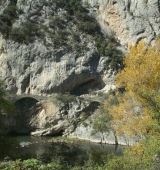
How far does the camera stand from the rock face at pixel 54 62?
135ft

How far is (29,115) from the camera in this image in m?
41.9

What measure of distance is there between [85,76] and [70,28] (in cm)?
1008

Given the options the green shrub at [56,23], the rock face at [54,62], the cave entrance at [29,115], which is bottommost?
the cave entrance at [29,115]

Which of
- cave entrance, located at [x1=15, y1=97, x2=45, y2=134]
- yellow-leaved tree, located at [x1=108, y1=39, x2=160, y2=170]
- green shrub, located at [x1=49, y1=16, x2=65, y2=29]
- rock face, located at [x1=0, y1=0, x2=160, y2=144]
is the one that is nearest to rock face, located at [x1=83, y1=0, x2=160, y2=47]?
rock face, located at [x1=0, y1=0, x2=160, y2=144]

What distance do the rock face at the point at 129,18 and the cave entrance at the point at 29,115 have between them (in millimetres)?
19310

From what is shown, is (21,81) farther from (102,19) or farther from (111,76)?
(102,19)

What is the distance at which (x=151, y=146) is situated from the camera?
839cm

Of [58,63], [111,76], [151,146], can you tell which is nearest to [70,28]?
[58,63]

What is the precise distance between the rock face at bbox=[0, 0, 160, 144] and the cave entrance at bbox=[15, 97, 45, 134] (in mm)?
152

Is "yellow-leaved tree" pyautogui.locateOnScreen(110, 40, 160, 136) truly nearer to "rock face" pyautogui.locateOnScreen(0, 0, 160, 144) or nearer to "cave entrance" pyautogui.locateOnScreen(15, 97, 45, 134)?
"rock face" pyautogui.locateOnScreen(0, 0, 160, 144)

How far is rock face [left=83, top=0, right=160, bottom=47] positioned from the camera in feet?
161

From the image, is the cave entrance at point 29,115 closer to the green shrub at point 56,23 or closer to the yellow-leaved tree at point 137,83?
the green shrub at point 56,23


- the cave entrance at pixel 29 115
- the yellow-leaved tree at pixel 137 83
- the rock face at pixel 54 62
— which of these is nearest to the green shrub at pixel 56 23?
the rock face at pixel 54 62

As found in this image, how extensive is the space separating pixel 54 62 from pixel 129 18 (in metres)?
16.9
